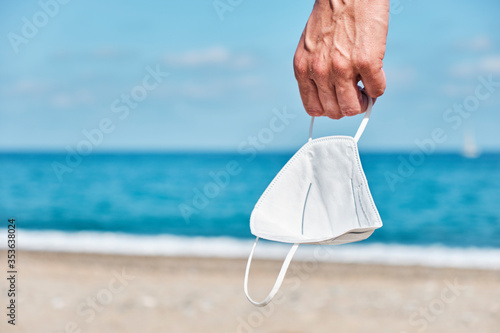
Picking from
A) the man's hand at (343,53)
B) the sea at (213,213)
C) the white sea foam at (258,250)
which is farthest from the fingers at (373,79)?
the sea at (213,213)

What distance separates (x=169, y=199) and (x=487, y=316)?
18264 millimetres

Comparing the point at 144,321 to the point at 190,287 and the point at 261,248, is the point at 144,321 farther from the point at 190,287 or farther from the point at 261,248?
→ the point at 261,248

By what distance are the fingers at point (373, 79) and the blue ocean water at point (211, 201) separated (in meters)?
10.7

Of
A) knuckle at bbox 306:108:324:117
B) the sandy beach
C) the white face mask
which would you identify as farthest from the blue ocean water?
knuckle at bbox 306:108:324:117

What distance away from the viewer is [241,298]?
540 cm

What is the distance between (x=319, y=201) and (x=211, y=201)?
1846cm

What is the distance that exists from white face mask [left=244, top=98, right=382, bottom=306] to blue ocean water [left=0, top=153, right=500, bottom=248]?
10358 millimetres

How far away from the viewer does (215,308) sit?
5.05 metres

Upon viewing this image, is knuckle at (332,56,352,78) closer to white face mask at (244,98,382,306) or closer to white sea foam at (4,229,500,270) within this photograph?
white face mask at (244,98,382,306)

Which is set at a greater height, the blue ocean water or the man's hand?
the man's hand

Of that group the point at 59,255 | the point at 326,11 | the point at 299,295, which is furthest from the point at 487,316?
the point at 59,255

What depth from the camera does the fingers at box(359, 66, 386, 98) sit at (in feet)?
4.43

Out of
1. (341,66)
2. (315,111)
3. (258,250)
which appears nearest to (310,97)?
(315,111)

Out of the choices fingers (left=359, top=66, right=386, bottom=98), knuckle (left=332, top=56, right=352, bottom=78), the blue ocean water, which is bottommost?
the blue ocean water
